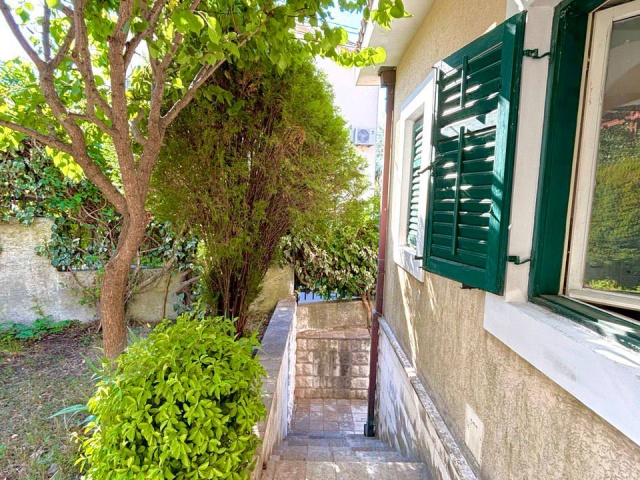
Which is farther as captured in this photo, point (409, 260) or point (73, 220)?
point (73, 220)

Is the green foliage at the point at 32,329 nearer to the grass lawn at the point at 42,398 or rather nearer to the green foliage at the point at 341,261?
the grass lawn at the point at 42,398

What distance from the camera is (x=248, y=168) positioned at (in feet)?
11.5

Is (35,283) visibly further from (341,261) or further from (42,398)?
(341,261)

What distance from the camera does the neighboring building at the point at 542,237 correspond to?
1188 mm

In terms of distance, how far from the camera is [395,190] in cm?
452

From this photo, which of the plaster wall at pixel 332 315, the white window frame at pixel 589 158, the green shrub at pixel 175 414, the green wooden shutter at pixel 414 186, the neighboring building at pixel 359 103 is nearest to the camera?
the white window frame at pixel 589 158

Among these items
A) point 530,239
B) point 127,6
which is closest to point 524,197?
point 530,239

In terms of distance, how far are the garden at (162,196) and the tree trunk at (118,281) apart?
1 centimetres

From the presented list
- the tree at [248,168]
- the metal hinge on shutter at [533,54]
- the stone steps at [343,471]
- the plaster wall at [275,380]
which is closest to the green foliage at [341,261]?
the plaster wall at [275,380]

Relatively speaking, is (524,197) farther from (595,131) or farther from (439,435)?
(439,435)

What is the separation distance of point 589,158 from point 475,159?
1.83 ft

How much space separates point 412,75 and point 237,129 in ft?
6.74

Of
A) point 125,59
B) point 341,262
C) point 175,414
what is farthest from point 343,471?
point 341,262

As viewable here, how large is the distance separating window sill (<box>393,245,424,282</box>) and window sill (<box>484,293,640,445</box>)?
152 cm
